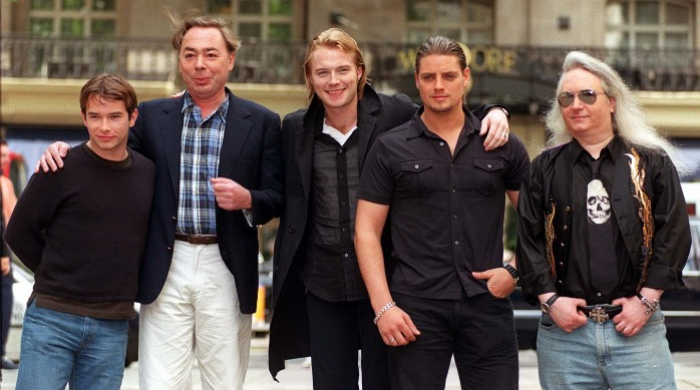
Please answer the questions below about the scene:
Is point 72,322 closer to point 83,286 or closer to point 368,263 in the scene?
point 83,286

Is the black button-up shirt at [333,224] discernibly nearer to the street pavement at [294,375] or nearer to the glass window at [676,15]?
the street pavement at [294,375]

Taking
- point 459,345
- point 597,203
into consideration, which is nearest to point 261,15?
point 459,345

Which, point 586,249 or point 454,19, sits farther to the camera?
point 454,19

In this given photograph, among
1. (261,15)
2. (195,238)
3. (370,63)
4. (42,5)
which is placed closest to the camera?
(195,238)

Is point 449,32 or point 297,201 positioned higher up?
point 449,32

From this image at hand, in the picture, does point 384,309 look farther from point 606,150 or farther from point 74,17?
point 74,17

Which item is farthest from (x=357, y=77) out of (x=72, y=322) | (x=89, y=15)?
(x=89, y=15)

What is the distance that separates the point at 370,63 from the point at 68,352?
1932 cm

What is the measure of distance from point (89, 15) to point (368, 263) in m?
22.0

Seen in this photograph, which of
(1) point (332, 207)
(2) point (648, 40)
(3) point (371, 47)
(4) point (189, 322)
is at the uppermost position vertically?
(2) point (648, 40)

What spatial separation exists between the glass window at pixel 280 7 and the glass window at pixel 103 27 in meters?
3.78

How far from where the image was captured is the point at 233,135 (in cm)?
541

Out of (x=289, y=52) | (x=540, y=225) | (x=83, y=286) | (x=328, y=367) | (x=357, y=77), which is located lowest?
(x=328, y=367)

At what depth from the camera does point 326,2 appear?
2483 centimetres
